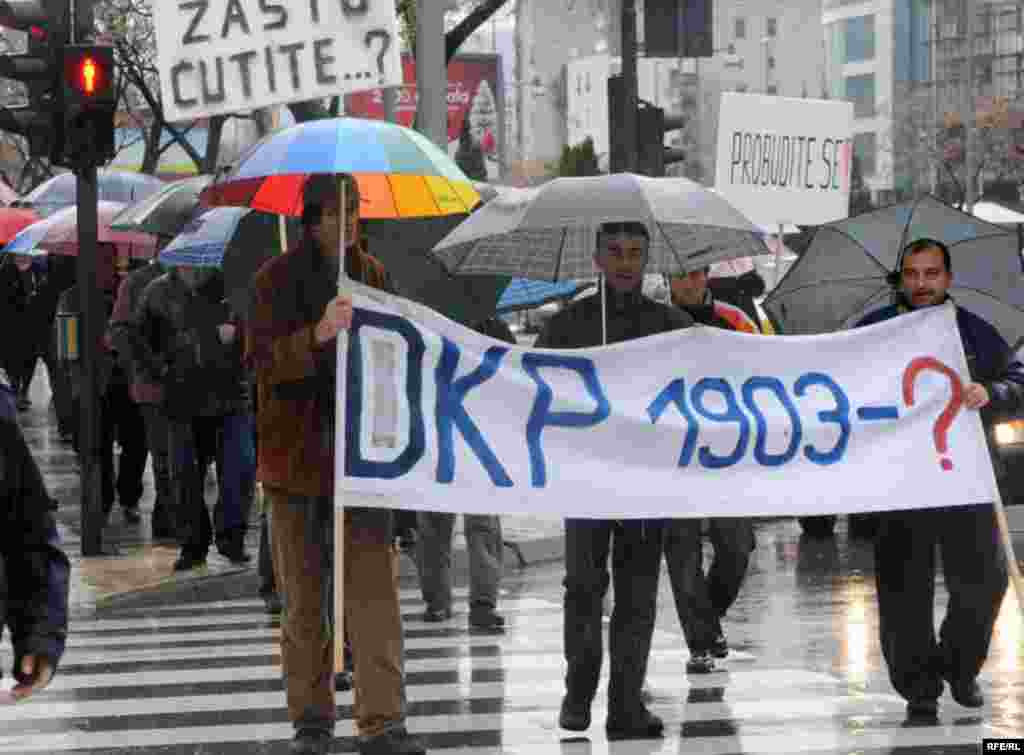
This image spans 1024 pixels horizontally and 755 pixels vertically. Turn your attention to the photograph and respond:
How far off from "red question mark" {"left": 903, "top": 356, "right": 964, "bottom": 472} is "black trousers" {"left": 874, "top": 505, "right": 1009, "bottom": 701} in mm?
282

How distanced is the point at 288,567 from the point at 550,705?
181 cm

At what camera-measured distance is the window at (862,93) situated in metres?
150

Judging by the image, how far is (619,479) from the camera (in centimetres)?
937

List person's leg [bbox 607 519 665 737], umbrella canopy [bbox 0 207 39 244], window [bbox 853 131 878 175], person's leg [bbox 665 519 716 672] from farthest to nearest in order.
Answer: window [bbox 853 131 878 175], umbrella canopy [bbox 0 207 39 244], person's leg [bbox 665 519 716 672], person's leg [bbox 607 519 665 737]

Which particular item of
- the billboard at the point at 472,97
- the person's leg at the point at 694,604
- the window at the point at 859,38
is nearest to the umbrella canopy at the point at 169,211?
the person's leg at the point at 694,604

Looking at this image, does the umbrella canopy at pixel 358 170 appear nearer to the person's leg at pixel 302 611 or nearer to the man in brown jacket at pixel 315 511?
the man in brown jacket at pixel 315 511

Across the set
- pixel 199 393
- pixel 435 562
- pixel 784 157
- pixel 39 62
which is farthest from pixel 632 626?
pixel 784 157

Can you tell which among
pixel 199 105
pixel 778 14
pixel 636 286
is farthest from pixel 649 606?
pixel 778 14

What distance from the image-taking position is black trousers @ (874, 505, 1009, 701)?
956cm

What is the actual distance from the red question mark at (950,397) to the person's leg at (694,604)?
132cm

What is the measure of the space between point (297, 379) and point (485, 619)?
436 cm

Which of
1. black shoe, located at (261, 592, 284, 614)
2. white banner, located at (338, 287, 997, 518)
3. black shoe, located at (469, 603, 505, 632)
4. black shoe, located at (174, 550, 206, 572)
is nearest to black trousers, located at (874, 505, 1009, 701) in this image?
white banner, located at (338, 287, 997, 518)

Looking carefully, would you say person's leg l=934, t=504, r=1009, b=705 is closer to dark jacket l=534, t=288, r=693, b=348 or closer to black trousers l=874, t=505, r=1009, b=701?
black trousers l=874, t=505, r=1009, b=701

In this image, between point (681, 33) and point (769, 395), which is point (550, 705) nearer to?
point (769, 395)
